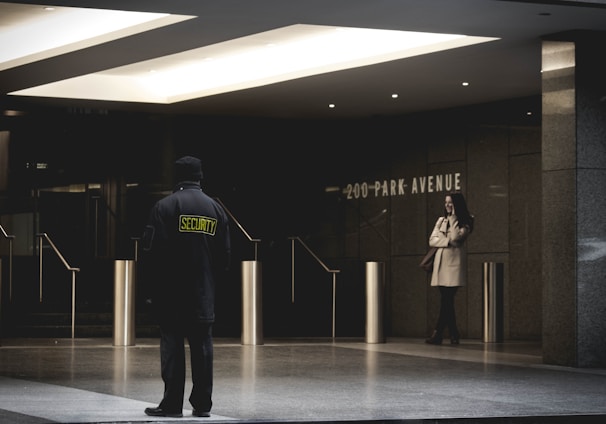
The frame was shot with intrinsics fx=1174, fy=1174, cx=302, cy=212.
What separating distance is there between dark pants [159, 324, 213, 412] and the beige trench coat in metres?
9.28

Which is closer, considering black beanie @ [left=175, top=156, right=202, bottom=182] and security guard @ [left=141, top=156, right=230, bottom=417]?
security guard @ [left=141, top=156, right=230, bottom=417]

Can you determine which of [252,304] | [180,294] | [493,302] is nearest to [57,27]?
[252,304]

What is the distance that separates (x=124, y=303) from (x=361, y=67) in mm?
5163

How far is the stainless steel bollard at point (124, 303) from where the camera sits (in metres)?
17.7

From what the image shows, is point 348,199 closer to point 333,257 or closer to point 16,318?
point 333,257

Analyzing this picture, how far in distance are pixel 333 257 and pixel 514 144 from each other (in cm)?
520

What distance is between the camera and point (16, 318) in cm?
2002

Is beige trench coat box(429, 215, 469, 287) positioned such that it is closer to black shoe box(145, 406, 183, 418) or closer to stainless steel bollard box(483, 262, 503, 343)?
stainless steel bollard box(483, 262, 503, 343)

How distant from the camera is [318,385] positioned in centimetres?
1159

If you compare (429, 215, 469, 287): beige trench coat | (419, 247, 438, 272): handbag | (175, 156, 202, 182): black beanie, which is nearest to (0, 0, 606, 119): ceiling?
(429, 215, 469, 287): beige trench coat

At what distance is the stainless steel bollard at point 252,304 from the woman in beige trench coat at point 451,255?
2.72m

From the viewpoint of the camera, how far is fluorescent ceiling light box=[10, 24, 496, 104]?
627 inches

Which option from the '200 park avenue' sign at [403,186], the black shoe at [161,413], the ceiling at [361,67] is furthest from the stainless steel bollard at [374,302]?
the black shoe at [161,413]

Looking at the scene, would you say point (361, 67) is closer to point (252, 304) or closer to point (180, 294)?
point (252, 304)
